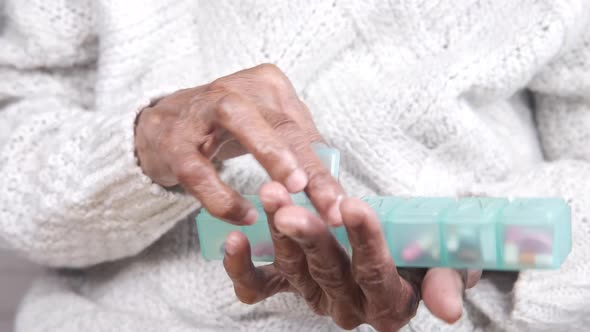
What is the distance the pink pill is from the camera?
53 cm

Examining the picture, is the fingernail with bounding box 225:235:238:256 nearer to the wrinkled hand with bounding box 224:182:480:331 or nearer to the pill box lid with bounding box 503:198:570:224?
the wrinkled hand with bounding box 224:182:480:331

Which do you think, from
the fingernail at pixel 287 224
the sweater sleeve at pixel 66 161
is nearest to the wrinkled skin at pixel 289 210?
the fingernail at pixel 287 224

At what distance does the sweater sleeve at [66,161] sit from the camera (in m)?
0.72

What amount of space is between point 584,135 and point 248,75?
1.54 ft

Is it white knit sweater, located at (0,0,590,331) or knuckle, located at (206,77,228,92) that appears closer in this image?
knuckle, located at (206,77,228,92)

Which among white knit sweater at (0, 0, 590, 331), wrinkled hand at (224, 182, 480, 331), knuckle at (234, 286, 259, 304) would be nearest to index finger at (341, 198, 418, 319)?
wrinkled hand at (224, 182, 480, 331)

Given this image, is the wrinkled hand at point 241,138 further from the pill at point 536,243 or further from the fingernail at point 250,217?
the pill at point 536,243

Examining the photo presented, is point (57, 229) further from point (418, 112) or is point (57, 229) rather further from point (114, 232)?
point (418, 112)

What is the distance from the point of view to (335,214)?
0.48 meters

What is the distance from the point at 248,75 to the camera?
0.61m

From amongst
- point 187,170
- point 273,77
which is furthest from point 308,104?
point 187,170

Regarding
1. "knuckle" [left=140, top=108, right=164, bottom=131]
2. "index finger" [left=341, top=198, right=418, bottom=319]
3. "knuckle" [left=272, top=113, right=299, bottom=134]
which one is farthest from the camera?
"knuckle" [left=140, top=108, right=164, bottom=131]

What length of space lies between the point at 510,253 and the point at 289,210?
0.16 meters

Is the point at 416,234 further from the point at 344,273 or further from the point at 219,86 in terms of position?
the point at 219,86
